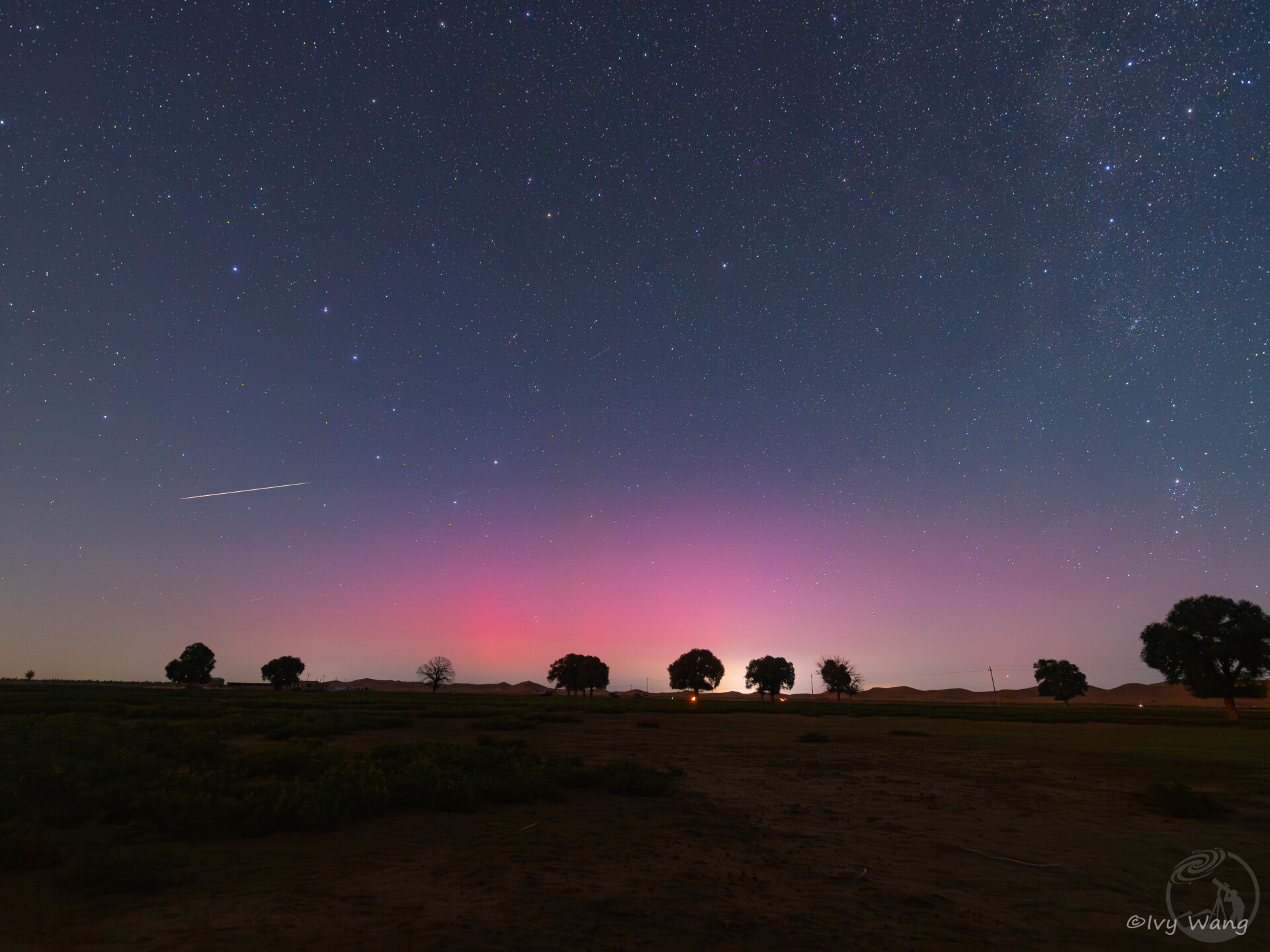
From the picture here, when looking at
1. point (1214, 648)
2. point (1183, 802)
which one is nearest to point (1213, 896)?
point (1183, 802)

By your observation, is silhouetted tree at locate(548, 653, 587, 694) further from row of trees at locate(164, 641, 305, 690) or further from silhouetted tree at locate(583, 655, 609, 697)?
row of trees at locate(164, 641, 305, 690)

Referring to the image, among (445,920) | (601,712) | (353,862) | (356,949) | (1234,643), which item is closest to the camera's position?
(356,949)

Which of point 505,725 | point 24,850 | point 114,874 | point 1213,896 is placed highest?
point 24,850

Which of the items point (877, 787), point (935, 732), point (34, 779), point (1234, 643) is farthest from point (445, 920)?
point (1234, 643)

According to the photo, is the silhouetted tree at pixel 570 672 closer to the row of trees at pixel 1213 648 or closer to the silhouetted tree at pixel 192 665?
the silhouetted tree at pixel 192 665

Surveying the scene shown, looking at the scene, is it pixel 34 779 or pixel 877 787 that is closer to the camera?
pixel 34 779

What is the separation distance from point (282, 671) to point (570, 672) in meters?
63.7

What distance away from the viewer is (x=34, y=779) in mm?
9445

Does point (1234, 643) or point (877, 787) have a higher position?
point (1234, 643)

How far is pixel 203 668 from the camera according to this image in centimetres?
12038

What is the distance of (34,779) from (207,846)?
12.8ft

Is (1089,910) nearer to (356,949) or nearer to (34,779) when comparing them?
(356,949)

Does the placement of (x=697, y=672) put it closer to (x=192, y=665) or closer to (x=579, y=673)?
(x=579, y=673)

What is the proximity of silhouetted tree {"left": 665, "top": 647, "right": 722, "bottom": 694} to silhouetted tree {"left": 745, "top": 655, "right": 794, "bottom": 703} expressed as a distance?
8.15 metres
